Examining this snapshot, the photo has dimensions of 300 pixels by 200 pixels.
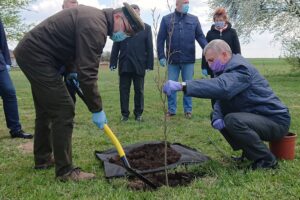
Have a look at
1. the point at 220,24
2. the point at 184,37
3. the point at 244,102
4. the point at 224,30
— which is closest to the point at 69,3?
the point at 184,37

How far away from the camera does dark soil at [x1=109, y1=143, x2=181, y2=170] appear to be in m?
4.57

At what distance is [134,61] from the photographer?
7883mm

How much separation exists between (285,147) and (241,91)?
3.08 feet

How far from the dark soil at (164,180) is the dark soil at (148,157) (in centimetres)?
26

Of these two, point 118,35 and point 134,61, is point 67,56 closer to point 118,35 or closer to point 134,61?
point 118,35

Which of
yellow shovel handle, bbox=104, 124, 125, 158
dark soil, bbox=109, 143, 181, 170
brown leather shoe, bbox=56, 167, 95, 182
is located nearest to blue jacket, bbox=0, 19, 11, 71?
dark soil, bbox=109, 143, 181, 170

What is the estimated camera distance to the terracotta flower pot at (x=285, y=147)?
15.3 feet

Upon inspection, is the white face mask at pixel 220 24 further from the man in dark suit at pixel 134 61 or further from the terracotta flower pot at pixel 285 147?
the terracotta flower pot at pixel 285 147

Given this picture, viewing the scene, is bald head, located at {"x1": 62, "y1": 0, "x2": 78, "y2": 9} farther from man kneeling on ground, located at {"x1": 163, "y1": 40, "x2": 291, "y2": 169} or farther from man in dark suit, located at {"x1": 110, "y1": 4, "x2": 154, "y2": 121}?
man kneeling on ground, located at {"x1": 163, "y1": 40, "x2": 291, "y2": 169}

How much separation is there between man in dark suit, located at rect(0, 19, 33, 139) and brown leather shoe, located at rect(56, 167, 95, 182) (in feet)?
8.18

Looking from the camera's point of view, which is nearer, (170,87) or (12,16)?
(170,87)

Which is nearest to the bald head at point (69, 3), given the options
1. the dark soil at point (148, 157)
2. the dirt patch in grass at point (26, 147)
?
the dirt patch in grass at point (26, 147)

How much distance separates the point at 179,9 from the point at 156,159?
4123 mm

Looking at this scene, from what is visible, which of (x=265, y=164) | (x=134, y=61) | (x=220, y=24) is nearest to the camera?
(x=265, y=164)
